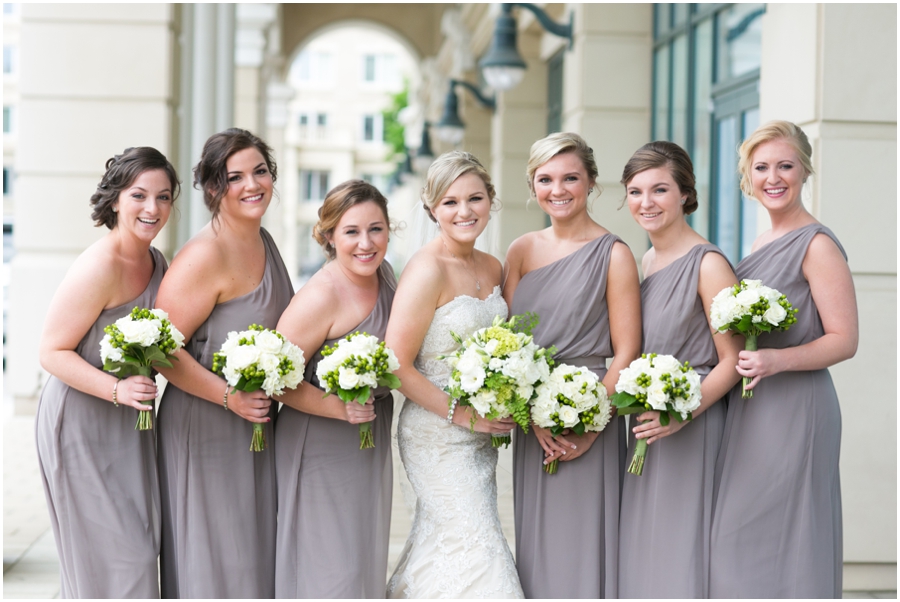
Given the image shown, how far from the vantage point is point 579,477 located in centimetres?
377

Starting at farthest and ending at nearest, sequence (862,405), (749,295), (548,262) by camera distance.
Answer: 1. (862,405)
2. (548,262)
3. (749,295)

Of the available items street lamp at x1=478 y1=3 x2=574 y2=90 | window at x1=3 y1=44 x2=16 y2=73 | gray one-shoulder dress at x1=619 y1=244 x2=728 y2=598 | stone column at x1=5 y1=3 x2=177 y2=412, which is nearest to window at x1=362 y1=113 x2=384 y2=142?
window at x1=3 y1=44 x2=16 y2=73

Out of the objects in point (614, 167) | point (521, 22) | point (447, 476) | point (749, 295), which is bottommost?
point (447, 476)

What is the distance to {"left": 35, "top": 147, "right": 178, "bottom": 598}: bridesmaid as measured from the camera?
3.55 m

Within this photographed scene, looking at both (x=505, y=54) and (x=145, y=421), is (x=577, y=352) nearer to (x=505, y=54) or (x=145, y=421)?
(x=145, y=421)

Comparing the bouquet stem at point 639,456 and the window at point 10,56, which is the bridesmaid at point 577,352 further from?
the window at point 10,56

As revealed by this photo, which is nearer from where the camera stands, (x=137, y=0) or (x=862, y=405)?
(x=862, y=405)

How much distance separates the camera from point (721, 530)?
3643 millimetres

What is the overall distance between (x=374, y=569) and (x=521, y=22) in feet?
32.9

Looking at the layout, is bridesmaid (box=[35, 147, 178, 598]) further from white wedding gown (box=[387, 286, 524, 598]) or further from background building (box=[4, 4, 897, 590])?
background building (box=[4, 4, 897, 590])

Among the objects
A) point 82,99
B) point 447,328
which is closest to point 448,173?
point 447,328

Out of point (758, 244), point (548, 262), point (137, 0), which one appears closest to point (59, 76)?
point (137, 0)

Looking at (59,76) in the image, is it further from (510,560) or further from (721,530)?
(721,530)

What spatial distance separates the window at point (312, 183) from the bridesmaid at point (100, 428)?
2156 inches
